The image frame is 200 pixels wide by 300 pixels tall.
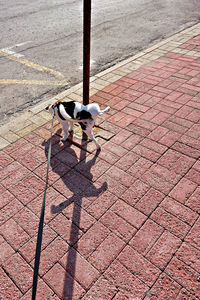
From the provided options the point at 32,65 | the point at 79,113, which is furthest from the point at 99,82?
the point at 79,113

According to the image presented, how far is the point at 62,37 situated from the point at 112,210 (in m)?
7.31

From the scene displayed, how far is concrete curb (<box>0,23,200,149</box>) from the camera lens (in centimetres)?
437

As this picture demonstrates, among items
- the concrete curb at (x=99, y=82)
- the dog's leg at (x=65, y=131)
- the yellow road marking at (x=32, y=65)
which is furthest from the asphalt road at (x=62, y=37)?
the dog's leg at (x=65, y=131)

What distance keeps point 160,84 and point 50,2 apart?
1089 cm

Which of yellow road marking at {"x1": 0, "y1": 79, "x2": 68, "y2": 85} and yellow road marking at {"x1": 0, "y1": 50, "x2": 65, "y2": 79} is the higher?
yellow road marking at {"x1": 0, "y1": 50, "x2": 65, "y2": 79}

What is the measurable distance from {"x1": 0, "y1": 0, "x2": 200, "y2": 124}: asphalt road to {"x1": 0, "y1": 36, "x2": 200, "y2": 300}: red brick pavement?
1956mm

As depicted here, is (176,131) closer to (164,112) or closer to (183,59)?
(164,112)

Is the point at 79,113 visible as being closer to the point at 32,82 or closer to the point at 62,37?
the point at 32,82

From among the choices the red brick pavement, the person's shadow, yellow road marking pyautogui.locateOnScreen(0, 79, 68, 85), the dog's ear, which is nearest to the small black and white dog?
the dog's ear

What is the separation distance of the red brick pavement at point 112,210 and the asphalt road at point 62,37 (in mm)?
1956

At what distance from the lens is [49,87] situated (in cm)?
566

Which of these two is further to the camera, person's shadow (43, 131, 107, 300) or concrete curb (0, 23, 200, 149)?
concrete curb (0, 23, 200, 149)

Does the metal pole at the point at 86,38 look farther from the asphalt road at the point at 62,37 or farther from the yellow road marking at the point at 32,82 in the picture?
the yellow road marking at the point at 32,82

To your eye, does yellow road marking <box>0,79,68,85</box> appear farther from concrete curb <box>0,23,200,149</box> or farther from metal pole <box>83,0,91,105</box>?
metal pole <box>83,0,91,105</box>
